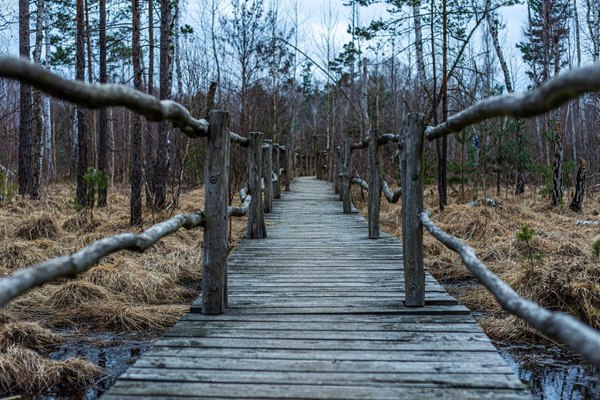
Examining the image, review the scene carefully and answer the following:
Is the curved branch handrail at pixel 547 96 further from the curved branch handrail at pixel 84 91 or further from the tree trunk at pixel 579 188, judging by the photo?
the tree trunk at pixel 579 188

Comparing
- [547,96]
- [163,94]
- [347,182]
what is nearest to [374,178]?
[347,182]

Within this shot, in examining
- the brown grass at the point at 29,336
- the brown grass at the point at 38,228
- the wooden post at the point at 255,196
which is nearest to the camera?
the brown grass at the point at 29,336

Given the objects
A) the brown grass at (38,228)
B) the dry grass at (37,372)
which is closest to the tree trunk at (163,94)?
the brown grass at (38,228)

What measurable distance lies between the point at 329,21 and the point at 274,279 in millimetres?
24992

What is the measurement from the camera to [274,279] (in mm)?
4105

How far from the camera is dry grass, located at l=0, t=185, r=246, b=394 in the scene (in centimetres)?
328

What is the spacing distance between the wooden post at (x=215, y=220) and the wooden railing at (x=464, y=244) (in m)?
1.11

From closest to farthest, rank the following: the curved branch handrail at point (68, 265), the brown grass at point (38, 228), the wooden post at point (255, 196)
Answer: the curved branch handrail at point (68, 265)
the wooden post at point (255, 196)
the brown grass at point (38, 228)

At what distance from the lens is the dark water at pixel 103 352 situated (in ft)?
10.5

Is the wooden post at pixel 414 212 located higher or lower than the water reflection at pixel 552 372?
higher

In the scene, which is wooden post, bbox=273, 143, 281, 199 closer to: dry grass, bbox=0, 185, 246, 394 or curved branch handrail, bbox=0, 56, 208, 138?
dry grass, bbox=0, 185, 246, 394

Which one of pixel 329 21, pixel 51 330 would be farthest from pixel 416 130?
pixel 329 21

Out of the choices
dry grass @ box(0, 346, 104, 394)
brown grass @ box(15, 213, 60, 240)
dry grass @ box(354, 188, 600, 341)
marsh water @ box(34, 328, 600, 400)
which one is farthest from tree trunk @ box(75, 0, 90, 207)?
dry grass @ box(0, 346, 104, 394)

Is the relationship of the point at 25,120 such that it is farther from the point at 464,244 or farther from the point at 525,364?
the point at 464,244
